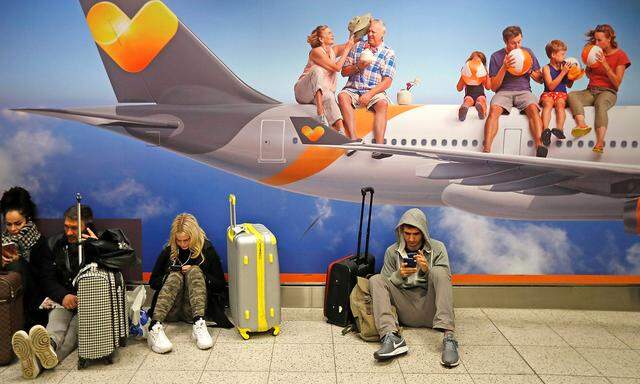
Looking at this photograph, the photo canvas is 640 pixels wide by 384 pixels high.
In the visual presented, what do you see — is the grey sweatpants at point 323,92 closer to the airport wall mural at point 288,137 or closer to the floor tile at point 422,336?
the airport wall mural at point 288,137

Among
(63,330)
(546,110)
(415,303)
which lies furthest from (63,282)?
(546,110)

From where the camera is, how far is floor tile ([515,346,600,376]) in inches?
98.7

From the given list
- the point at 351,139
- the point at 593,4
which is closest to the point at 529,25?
the point at 593,4

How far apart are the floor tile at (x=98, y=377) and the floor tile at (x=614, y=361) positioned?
2.54m

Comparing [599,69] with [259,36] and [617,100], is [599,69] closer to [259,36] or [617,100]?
[617,100]

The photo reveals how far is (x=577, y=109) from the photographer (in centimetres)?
304

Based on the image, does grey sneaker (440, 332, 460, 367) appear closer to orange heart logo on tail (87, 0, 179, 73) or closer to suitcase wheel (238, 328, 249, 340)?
suitcase wheel (238, 328, 249, 340)

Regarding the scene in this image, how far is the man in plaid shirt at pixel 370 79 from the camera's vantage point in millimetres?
3107

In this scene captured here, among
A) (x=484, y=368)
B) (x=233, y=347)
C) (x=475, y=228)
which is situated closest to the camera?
(x=484, y=368)

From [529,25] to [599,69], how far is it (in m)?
0.54

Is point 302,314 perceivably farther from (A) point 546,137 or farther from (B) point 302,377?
(A) point 546,137

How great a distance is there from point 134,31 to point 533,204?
2893 mm

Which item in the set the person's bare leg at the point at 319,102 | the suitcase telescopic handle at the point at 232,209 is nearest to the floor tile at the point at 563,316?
the person's bare leg at the point at 319,102

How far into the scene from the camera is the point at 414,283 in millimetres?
2934
